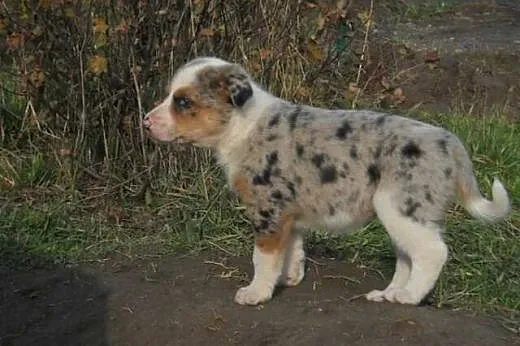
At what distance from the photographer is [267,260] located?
5559 millimetres

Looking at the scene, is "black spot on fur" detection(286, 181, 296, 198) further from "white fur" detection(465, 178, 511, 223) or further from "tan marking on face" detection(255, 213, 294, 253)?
"white fur" detection(465, 178, 511, 223)

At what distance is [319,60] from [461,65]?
170 inches

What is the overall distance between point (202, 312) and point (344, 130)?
1.25m

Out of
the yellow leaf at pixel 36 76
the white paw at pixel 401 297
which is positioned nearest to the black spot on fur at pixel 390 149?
the white paw at pixel 401 297

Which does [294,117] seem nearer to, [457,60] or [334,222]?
[334,222]

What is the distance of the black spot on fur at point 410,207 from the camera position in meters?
5.17

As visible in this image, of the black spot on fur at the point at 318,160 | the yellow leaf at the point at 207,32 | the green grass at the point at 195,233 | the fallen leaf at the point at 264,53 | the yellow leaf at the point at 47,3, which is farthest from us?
the fallen leaf at the point at 264,53

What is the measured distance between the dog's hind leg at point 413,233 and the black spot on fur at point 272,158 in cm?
61

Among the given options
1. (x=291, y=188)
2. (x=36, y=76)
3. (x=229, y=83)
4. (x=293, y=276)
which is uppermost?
(x=229, y=83)

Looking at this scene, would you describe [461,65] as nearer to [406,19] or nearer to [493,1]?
[406,19]

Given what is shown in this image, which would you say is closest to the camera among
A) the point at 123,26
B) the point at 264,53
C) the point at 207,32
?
the point at 123,26

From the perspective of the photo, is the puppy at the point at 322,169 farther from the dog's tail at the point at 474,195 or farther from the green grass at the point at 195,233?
the green grass at the point at 195,233

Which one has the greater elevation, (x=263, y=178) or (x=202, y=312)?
(x=263, y=178)

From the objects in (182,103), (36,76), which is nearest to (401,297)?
(182,103)
